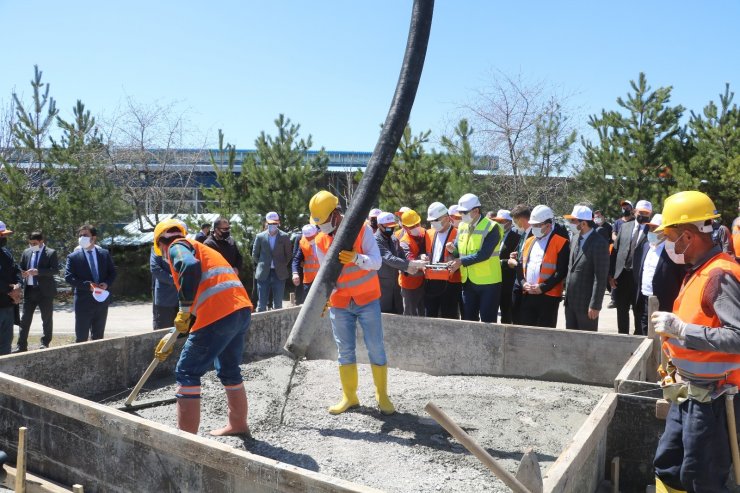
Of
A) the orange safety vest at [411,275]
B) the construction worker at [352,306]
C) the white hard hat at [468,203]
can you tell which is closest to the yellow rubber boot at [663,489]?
the construction worker at [352,306]

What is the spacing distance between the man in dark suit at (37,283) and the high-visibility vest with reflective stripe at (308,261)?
3343 mm

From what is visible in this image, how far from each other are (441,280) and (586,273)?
5.69 feet

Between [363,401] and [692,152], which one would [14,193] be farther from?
[692,152]

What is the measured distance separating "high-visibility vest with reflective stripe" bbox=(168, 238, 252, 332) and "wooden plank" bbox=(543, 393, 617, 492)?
2.46 metres

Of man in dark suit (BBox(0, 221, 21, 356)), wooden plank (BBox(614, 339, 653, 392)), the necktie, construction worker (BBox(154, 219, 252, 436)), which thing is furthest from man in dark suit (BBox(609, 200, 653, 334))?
man in dark suit (BBox(0, 221, 21, 356))

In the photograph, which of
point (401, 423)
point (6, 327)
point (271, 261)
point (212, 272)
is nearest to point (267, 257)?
point (271, 261)

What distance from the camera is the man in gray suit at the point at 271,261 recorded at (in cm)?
1103

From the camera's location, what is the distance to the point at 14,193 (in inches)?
574

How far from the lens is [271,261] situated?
435 inches

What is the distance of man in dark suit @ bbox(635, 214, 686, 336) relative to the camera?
674cm

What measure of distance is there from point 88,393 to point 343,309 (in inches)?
92.8

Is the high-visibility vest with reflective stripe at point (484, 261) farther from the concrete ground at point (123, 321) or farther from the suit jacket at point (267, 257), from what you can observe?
the suit jacket at point (267, 257)

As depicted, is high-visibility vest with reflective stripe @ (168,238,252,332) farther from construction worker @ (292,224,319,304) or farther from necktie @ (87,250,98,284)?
construction worker @ (292,224,319,304)

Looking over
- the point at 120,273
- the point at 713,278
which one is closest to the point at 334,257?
the point at 713,278
